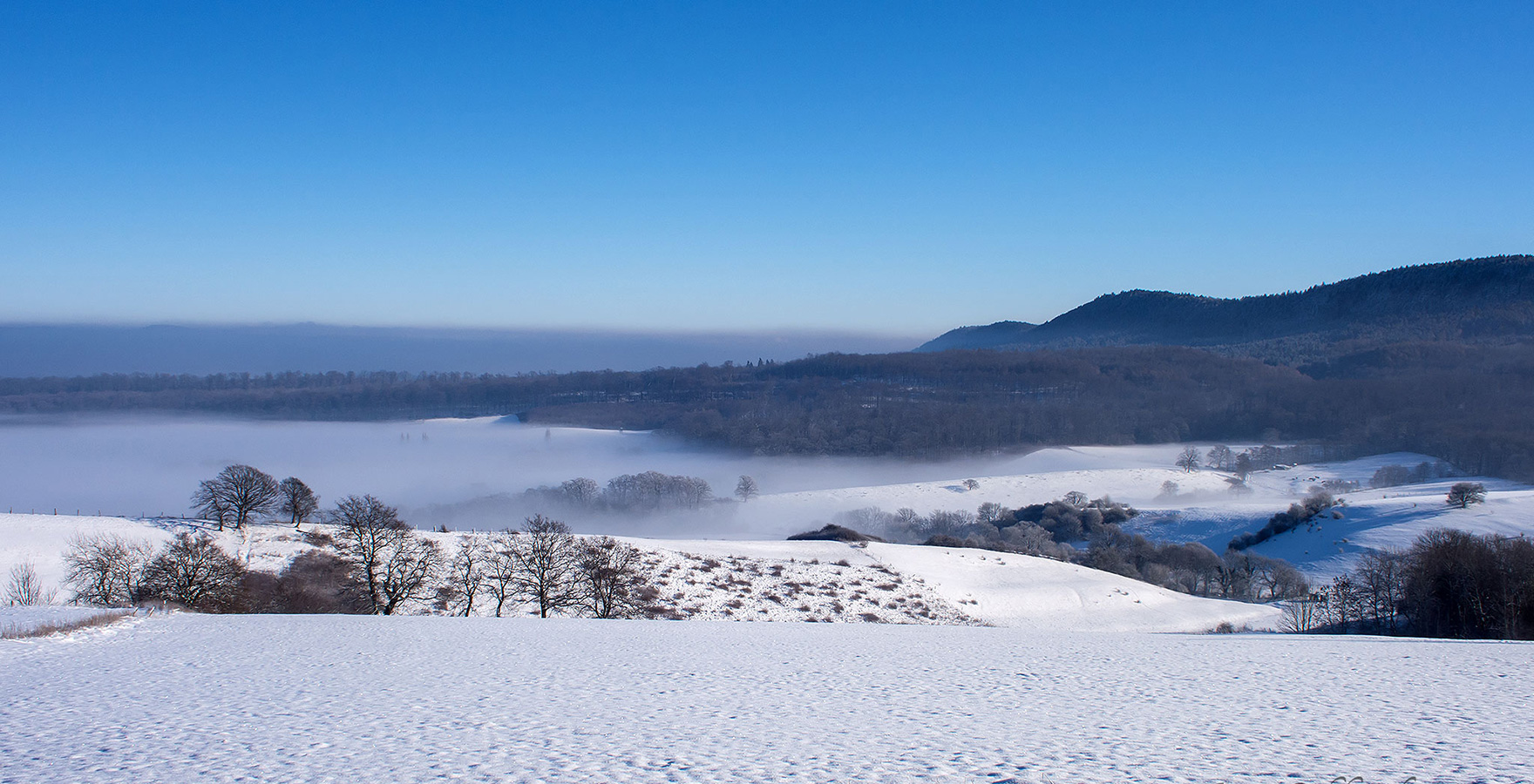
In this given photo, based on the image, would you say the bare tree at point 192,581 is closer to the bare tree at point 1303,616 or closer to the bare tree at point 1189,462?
the bare tree at point 1303,616

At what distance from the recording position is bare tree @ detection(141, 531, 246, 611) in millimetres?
21328

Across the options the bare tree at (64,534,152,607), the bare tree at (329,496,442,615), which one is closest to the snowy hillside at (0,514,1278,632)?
the bare tree at (64,534,152,607)

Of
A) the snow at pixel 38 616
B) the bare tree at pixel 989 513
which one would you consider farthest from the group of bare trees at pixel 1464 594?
the bare tree at pixel 989 513

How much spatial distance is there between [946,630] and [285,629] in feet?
52.4

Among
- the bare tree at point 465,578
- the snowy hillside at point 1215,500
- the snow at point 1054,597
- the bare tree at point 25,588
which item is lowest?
the snowy hillside at point 1215,500

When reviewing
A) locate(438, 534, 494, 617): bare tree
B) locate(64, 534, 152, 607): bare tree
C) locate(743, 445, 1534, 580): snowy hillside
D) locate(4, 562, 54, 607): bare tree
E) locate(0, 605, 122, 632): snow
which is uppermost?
locate(0, 605, 122, 632): snow

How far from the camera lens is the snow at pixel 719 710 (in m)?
6.73

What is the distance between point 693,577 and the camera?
108 feet

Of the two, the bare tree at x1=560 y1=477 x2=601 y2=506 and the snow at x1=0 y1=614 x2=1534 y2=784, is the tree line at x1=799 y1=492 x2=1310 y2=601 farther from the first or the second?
the snow at x1=0 y1=614 x2=1534 y2=784

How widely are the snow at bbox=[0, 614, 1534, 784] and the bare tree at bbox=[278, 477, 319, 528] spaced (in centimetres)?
2007

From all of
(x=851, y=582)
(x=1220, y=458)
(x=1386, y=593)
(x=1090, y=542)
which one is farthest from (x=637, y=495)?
(x=1220, y=458)

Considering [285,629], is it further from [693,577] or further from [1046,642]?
[693,577]

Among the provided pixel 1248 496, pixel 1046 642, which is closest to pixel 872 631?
pixel 1046 642

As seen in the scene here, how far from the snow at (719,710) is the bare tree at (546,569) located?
399 inches
